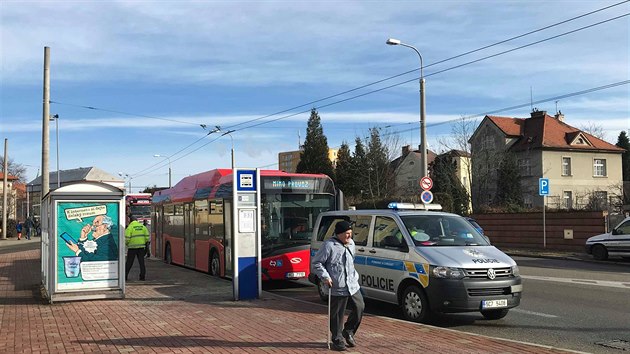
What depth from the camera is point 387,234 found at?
9875 mm

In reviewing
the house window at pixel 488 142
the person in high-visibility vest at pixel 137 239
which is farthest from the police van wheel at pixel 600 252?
the house window at pixel 488 142

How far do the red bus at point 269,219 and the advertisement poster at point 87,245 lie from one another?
3422mm

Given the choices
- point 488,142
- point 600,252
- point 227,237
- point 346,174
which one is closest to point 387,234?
point 227,237

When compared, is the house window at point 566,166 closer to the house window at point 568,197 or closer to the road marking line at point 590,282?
the house window at point 568,197

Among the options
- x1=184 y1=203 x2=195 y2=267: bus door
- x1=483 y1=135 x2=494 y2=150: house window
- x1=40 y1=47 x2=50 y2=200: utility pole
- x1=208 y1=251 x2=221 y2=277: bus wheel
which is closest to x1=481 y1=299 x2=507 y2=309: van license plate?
x1=208 y1=251 x2=221 y2=277: bus wheel

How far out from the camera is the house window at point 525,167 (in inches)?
2058

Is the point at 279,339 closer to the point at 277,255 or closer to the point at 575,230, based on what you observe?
the point at 277,255

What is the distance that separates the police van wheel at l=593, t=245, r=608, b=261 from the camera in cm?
2005

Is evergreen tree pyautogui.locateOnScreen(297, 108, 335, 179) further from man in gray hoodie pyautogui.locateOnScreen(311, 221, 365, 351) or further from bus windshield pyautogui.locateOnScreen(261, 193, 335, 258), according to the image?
man in gray hoodie pyautogui.locateOnScreen(311, 221, 365, 351)

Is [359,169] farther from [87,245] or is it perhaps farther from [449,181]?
[87,245]

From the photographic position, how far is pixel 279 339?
24.3ft

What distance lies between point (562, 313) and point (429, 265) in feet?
10.2

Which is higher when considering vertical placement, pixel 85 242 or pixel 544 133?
pixel 544 133

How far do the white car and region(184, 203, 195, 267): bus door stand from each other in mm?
14105
